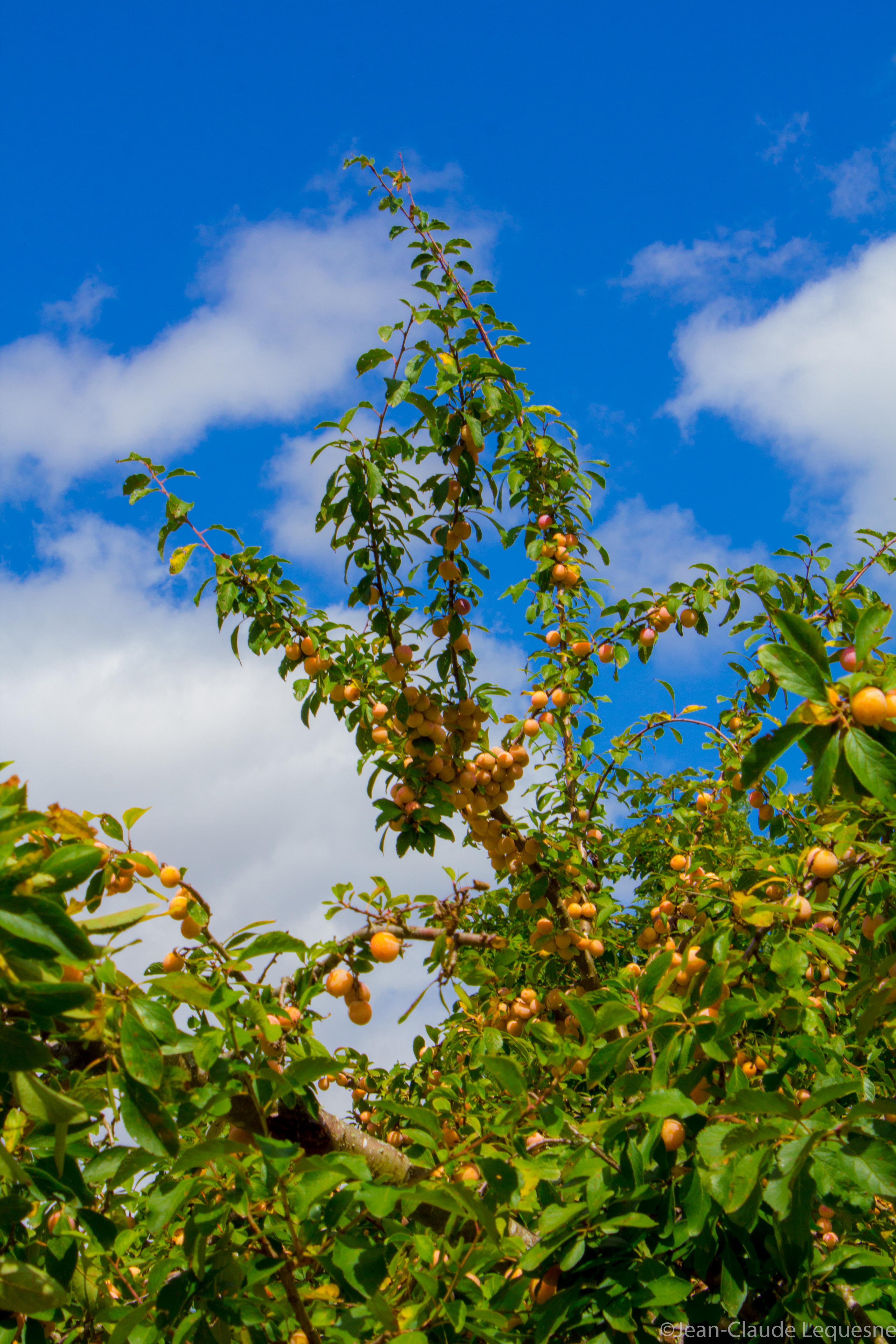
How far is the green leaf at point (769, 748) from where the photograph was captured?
4.30 ft

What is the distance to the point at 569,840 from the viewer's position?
347 cm

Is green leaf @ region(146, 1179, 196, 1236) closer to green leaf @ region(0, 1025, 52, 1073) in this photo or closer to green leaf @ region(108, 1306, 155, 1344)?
green leaf @ region(108, 1306, 155, 1344)

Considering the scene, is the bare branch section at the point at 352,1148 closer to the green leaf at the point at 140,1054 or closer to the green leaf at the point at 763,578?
the green leaf at the point at 140,1054

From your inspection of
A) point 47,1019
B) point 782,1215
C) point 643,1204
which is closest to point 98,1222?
point 47,1019

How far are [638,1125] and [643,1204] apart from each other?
13 cm

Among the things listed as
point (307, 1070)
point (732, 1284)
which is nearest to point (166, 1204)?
point (307, 1070)

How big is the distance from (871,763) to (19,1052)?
124cm

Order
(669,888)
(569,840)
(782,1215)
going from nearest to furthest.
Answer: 1. (782,1215)
2. (669,888)
3. (569,840)

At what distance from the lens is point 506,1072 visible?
5.16ft

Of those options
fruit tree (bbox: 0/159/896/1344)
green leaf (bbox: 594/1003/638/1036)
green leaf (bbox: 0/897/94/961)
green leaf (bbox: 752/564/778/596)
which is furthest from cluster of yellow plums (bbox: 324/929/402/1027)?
green leaf (bbox: 752/564/778/596)

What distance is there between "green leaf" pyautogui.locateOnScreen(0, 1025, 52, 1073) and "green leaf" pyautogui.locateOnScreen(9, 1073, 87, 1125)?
5 centimetres

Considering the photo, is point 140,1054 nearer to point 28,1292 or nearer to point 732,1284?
point 28,1292

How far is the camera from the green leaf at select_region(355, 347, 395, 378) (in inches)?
101

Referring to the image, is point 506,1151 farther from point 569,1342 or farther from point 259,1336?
point 259,1336
